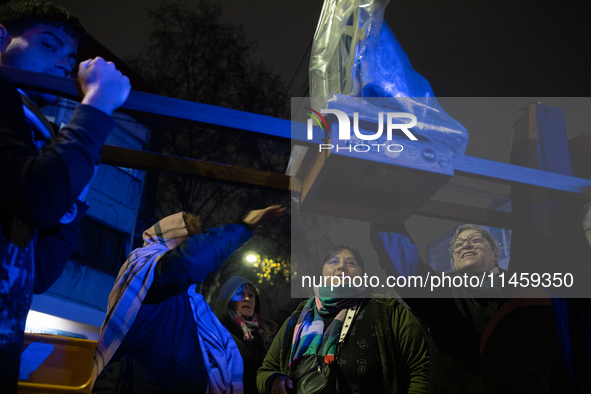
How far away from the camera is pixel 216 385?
7.55 ft

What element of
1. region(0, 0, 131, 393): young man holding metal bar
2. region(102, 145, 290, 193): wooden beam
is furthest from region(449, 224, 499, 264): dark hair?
region(0, 0, 131, 393): young man holding metal bar

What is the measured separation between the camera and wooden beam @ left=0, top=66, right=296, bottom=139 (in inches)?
60.3

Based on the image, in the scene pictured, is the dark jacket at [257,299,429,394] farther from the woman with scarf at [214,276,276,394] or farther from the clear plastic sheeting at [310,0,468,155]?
the clear plastic sheeting at [310,0,468,155]

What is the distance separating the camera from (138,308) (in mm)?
2131

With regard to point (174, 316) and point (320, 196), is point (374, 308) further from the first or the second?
point (174, 316)

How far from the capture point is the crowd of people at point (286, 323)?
1.52m

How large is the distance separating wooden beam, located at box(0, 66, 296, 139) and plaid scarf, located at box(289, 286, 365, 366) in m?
1.07

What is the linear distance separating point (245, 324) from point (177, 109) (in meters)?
2.07

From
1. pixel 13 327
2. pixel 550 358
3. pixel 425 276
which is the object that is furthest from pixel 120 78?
pixel 550 358

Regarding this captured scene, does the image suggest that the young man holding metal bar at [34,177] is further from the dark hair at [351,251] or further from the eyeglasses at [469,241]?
the eyeglasses at [469,241]

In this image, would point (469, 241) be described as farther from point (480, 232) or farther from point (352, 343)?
point (352, 343)

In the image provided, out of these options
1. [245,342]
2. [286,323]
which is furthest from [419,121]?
[245,342]

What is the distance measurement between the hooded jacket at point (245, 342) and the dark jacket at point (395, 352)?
0.47 metres

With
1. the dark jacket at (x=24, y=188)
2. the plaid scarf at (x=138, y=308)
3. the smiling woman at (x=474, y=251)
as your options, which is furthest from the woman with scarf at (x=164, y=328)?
the smiling woman at (x=474, y=251)
